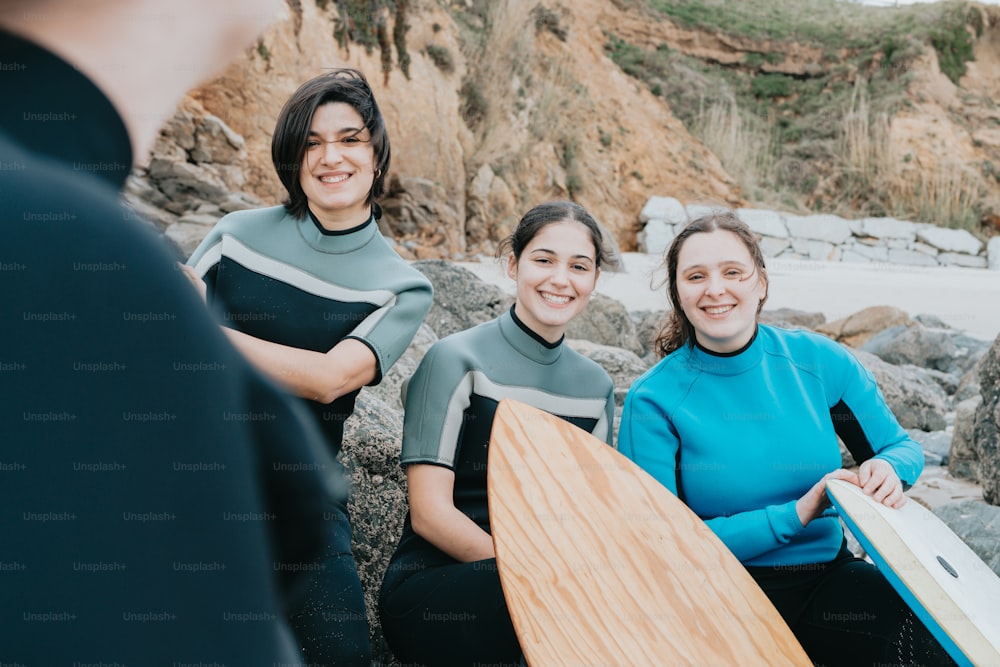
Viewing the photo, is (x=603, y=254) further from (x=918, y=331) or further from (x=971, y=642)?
(x=918, y=331)

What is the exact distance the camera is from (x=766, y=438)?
262 centimetres

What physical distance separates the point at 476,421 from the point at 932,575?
4.68ft

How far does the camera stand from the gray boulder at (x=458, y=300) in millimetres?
5684

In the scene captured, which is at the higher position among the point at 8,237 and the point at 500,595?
the point at 8,237

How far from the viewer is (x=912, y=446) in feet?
8.77

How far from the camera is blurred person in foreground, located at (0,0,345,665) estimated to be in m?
0.38

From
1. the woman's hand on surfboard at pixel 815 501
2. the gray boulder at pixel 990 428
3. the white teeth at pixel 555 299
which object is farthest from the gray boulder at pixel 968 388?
the white teeth at pixel 555 299

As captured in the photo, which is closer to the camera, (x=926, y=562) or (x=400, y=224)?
(x=926, y=562)

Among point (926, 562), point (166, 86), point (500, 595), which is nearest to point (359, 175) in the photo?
point (500, 595)

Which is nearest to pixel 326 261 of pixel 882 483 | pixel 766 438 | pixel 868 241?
pixel 766 438

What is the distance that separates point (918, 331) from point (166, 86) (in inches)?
385

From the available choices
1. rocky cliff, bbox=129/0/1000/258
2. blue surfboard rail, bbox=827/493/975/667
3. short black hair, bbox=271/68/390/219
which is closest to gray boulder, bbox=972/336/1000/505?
blue surfboard rail, bbox=827/493/975/667

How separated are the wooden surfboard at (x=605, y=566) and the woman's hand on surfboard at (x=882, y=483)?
0.46 metres

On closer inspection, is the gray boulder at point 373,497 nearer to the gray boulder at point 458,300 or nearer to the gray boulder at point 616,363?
the gray boulder at point 616,363
